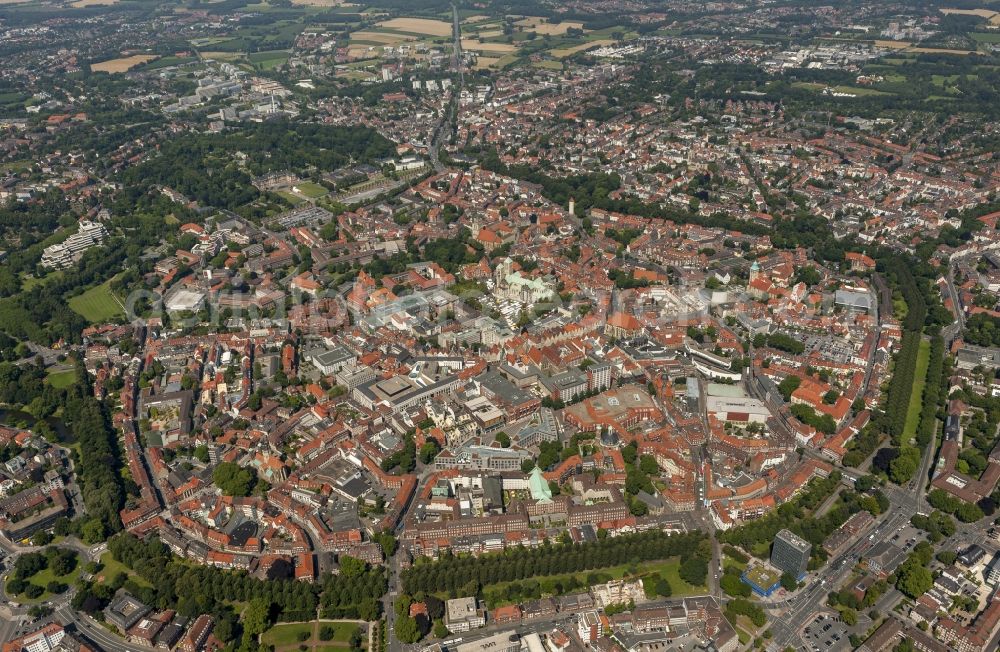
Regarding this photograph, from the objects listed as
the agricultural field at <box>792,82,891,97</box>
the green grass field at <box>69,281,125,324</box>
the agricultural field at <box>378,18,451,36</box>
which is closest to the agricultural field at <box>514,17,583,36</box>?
the agricultural field at <box>378,18,451,36</box>

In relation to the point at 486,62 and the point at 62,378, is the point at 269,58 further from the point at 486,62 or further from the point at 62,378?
the point at 62,378

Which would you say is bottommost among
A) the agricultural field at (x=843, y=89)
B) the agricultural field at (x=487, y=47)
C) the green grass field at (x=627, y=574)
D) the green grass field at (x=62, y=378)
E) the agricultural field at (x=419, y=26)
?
the green grass field at (x=62, y=378)

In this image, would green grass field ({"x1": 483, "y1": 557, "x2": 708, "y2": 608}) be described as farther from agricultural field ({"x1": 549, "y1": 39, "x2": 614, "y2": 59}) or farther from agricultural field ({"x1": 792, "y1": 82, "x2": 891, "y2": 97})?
agricultural field ({"x1": 549, "y1": 39, "x2": 614, "y2": 59})

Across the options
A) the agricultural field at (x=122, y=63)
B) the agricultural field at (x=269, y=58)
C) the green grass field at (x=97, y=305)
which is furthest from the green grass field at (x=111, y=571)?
the agricultural field at (x=122, y=63)

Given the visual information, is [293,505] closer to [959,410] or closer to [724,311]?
[724,311]

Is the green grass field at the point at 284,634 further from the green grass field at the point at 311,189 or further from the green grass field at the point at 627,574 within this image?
the green grass field at the point at 311,189

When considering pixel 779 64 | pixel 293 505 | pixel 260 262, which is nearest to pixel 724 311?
pixel 293 505

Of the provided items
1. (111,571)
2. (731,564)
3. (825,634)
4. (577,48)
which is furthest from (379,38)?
(825,634)
